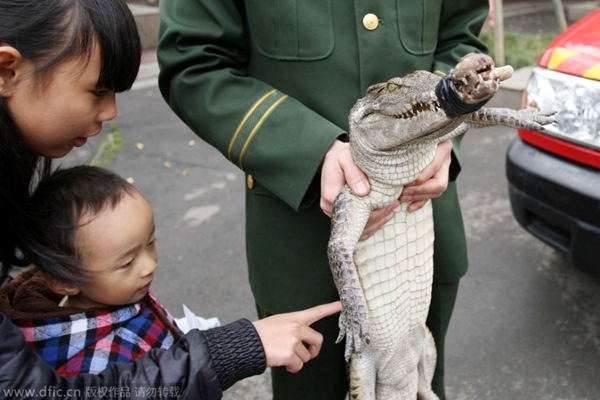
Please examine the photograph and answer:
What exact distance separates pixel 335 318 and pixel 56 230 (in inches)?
30.9

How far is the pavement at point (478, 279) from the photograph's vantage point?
242 centimetres

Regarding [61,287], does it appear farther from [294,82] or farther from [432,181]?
[432,181]

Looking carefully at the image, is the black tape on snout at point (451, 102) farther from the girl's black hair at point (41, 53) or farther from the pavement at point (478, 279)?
the pavement at point (478, 279)

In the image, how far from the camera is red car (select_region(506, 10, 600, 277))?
2066mm

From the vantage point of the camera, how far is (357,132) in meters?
1.24

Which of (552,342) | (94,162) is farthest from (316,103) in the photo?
(94,162)

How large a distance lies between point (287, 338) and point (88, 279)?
0.50 metres

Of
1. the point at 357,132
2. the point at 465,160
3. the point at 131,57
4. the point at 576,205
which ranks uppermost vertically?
the point at 131,57

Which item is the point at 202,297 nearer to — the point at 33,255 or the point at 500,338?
the point at 500,338

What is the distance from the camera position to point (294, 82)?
54.0 inches

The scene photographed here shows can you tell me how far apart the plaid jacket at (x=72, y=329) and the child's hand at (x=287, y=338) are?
1.22 ft

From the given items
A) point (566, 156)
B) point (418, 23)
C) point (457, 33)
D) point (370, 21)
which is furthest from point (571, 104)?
point (370, 21)

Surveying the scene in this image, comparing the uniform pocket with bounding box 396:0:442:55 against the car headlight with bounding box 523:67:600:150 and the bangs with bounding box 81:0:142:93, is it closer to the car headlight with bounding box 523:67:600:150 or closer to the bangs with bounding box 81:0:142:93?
the bangs with bounding box 81:0:142:93

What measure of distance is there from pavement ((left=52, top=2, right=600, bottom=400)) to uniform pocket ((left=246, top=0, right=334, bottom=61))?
1.69 meters
